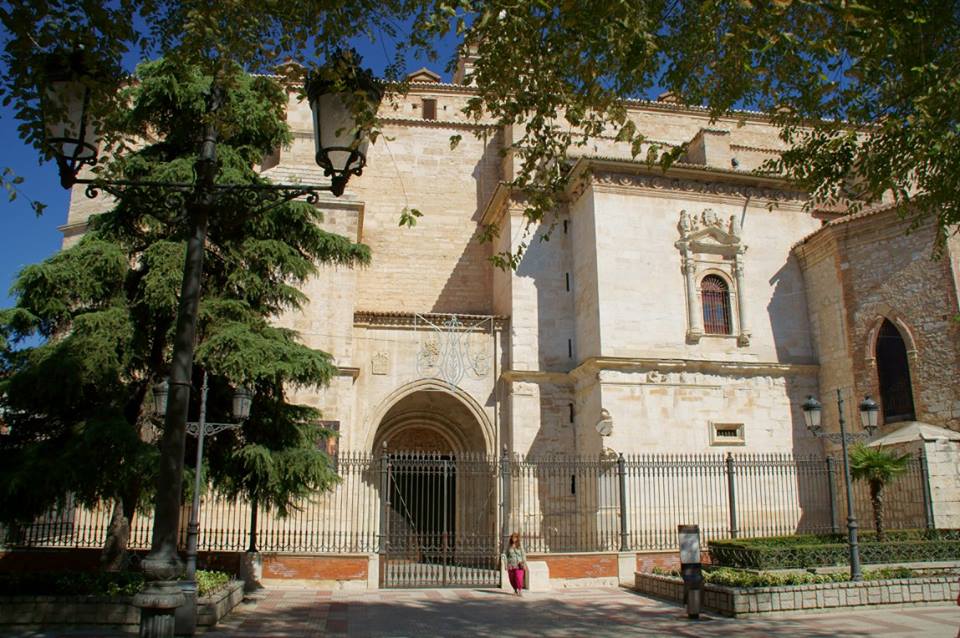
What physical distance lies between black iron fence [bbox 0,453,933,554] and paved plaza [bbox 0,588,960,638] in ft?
7.90

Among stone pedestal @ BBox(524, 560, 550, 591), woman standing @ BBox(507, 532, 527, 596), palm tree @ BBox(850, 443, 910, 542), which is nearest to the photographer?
woman standing @ BBox(507, 532, 527, 596)

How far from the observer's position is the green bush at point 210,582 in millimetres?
9977

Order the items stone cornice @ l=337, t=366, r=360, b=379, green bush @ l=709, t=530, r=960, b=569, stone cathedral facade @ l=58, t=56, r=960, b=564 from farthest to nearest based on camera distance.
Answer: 1. stone cornice @ l=337, t=366, r=360, b=379
2. stone cathedral facade @ l=58, t=56, r=960, b=564
3. green bush @ l=709, t=530, r=960, b=569

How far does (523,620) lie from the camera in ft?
33.4

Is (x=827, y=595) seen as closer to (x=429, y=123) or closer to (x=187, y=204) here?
(x=187, y=204)

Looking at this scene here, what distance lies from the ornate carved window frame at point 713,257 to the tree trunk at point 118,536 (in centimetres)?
1279

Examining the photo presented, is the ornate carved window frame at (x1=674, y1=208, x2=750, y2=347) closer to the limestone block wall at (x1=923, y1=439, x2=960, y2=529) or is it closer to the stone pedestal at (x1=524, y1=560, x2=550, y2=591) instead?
the limestone block wall at (x1=923, y1=439, x2=960, y2=529)

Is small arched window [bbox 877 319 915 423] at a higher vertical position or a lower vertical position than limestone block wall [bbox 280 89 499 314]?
lower

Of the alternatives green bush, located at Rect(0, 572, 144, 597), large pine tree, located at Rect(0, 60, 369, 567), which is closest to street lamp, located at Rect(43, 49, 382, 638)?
large pine tree, located at Rect(0, 60, 369, 567)

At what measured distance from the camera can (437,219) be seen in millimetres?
23156

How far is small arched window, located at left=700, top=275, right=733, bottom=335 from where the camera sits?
18484 millimetres

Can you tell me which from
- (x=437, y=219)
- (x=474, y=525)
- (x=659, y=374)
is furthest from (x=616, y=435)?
(x=437, y=219)

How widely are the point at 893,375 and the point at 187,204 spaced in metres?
16.1

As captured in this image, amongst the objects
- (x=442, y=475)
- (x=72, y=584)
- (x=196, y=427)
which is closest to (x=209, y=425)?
(x=196, y=427)
